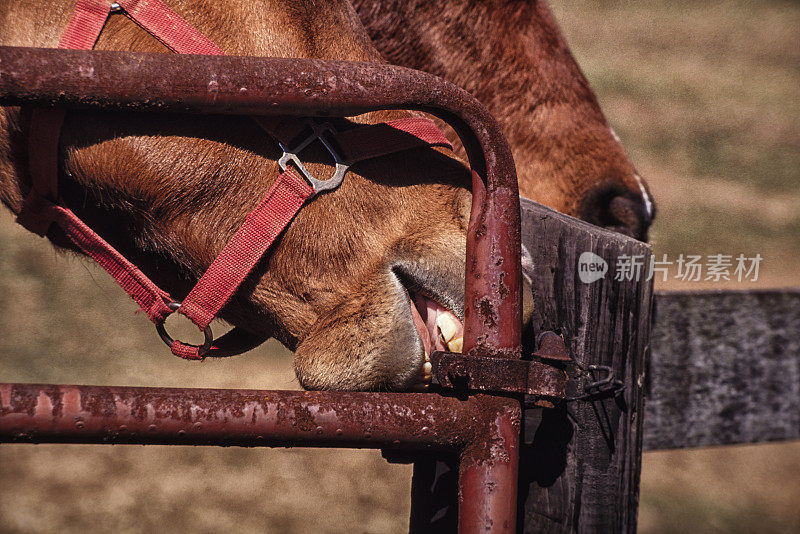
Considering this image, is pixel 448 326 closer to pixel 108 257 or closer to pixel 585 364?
pixel 585 364

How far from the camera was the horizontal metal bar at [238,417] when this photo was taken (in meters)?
0.91

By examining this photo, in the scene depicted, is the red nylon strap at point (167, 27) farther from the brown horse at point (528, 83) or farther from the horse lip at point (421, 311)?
the brown horse at point (528, 83)

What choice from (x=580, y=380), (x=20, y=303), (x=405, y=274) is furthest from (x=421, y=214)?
(x=20, y=303)

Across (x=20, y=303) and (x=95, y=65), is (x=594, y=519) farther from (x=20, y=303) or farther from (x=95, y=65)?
(x=20, y=303)

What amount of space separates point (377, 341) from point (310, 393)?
14cm

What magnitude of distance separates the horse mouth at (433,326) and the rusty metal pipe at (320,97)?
0.20 feet

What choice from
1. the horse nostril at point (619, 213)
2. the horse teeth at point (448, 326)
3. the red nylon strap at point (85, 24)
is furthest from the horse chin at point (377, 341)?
the horse nostril at point (619, 213)

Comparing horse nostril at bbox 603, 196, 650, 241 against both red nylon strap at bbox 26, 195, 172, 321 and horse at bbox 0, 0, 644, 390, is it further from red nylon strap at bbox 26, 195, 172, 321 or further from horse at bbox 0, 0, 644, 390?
red nylon strap at bbox 26, 195, 172, 321

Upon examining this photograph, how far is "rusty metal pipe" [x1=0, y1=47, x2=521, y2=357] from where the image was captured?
91 cm

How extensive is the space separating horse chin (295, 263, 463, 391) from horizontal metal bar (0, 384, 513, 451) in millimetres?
58

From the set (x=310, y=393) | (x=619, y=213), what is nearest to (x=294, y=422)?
(x=310, y=393)

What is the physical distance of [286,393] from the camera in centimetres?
100

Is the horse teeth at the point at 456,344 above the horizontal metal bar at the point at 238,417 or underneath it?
above

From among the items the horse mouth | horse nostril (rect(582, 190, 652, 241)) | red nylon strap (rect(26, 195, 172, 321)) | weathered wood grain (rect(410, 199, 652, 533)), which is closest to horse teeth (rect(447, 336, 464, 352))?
the horse mouth
